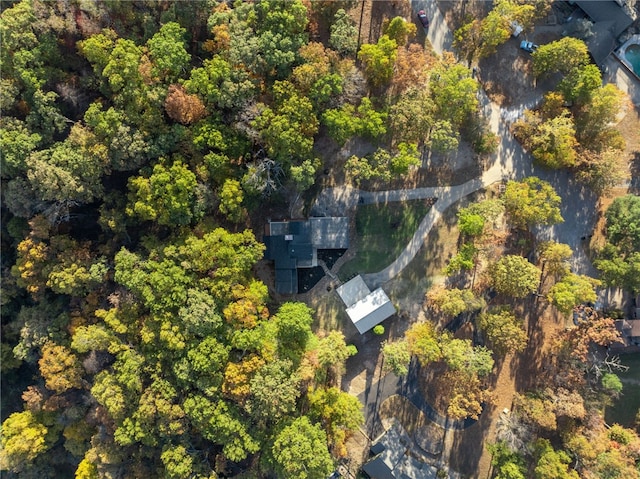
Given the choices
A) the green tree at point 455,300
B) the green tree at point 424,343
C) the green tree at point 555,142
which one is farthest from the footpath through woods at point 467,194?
the green tree at point 424,343

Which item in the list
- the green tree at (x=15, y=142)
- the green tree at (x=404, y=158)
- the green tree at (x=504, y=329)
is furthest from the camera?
the green tree at (x=504, y=329)

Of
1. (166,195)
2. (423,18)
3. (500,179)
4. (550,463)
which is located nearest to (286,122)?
(166,195)

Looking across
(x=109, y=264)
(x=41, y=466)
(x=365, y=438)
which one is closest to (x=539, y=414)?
(x=365, y=438)

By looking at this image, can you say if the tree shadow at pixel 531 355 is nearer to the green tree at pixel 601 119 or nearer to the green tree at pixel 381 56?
the green tree at pixel 601 119

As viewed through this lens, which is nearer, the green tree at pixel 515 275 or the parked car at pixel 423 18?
the green tree at pixel 515 275

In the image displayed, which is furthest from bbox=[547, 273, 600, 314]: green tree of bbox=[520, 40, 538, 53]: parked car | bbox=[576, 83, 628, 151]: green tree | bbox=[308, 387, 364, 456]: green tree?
bbox=[520, 40, 538, 53]: parked car

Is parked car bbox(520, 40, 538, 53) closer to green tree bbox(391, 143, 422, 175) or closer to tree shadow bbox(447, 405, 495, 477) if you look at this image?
green tree bbox(391, 143, 422, 175)
